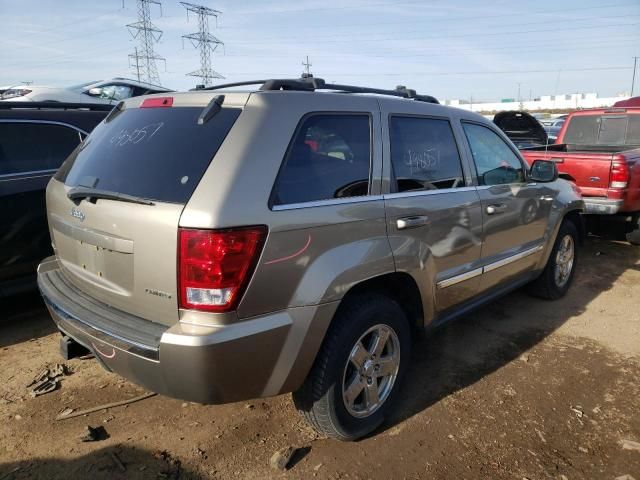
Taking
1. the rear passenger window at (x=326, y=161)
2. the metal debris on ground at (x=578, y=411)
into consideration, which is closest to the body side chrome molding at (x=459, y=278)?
the rear passenger window at (x=326, y=161)

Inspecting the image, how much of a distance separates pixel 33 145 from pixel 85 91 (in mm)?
5451

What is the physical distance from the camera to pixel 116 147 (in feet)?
8.63

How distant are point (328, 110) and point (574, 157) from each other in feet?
17.2

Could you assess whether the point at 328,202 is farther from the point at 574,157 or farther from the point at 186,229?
the point at 574,157

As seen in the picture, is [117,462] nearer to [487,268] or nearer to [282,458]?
[282,458]

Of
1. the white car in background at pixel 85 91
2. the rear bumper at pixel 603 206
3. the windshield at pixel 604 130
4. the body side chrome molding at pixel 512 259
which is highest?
the white car in background at pixel 85 91

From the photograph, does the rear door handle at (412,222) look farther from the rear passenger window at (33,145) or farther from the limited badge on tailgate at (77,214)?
the rear passenger window at (33,145)

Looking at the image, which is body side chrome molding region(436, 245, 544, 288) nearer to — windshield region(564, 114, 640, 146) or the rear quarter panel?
the rear quarter panel

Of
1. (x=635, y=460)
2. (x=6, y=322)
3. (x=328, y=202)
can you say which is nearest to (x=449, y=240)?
(x=328, y=202)

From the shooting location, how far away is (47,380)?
10.8ft

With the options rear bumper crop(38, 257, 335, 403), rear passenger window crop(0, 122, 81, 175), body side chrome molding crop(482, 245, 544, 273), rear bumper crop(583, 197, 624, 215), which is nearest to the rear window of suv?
rear bumper crop(38, 257, 335, 403)

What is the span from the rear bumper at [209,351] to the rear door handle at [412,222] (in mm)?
670

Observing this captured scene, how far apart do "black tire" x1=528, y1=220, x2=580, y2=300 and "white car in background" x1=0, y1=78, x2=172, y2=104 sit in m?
6.36

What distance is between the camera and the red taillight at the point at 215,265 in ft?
6.72
